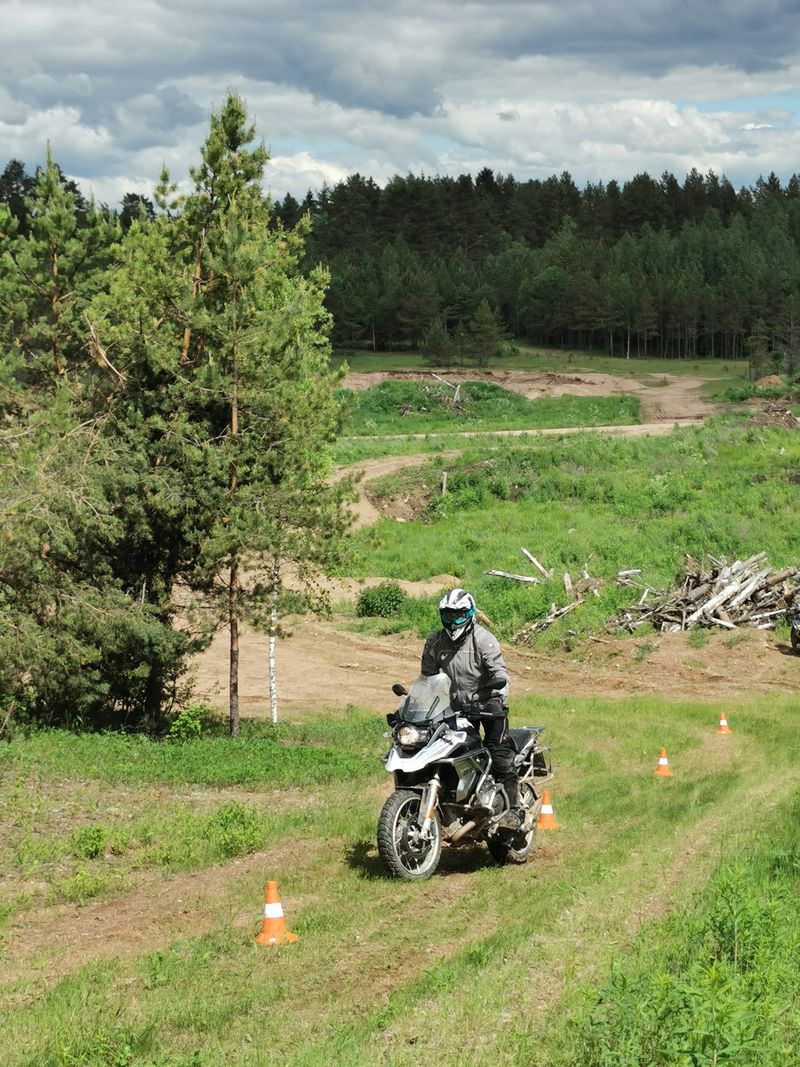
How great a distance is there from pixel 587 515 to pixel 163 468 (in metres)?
25.4

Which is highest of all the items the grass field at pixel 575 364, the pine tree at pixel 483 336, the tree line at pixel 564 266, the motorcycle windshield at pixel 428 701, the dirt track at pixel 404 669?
the tree line at pixel 564 266

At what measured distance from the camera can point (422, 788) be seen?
10.8 m

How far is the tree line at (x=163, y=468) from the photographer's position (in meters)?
17.9

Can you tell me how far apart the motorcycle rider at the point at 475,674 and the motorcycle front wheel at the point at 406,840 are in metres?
0.86

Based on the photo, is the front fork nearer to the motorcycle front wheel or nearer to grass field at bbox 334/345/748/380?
the motorcycle front wheel

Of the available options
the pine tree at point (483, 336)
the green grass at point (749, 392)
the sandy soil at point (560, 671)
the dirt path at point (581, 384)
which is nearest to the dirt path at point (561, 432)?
the green grass at point (749, 392)

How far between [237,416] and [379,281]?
10125cm

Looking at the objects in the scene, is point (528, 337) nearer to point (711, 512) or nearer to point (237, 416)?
point (711, 512)

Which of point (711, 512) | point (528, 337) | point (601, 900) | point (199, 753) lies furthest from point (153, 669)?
point (528, 337)

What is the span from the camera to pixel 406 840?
10.7 metres

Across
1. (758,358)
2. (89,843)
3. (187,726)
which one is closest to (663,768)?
(187,726)

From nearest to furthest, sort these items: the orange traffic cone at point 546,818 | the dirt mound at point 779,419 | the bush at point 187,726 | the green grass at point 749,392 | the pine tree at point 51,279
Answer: the orange traffic cone at point 546,818 < the bush at point 187,726 < the pine tree at point 51,279 < the dirt mound at point 779,419 < the green grass at point 749,392

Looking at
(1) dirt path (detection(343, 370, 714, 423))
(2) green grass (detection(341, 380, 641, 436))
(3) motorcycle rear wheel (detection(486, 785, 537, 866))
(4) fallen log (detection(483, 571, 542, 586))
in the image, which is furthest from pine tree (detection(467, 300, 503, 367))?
(3) motorcycle rear wheel (detection(486, 785, 537, 866))

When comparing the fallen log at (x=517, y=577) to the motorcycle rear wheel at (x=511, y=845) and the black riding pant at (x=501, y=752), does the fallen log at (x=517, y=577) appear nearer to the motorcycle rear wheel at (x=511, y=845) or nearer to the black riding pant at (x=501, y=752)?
the motorcycle rear wheel at (x=511, y=845)
